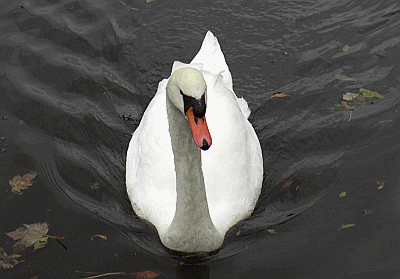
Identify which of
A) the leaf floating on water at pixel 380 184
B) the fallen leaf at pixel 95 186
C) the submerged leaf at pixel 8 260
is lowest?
the submerged leaf at pixel 8 260

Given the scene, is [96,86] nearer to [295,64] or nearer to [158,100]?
[158,100]

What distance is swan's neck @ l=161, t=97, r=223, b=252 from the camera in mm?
5785

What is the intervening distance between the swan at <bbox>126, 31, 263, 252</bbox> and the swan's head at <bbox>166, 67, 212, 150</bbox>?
308mm

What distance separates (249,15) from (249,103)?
2.34 m

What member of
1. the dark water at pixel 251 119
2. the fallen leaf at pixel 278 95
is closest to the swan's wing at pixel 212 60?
the dark water at pixel 251 119

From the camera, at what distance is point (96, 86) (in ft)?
32.4

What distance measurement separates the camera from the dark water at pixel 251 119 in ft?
22.9

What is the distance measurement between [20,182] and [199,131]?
13.3 feet

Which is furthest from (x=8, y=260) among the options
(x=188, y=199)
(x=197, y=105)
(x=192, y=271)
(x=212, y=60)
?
(x=212, y=60)

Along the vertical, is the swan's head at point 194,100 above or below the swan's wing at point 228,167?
above

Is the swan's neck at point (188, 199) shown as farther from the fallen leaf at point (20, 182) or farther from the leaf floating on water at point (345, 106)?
the leaf floating on water at point (345, 106)

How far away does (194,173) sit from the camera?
614cm

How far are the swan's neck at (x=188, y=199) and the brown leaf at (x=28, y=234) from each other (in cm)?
175

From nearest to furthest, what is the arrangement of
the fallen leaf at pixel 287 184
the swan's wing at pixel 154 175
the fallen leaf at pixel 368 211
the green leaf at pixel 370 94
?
1. the swan's wing at pixel 154 175
2. the fallen leaf at pixel 368 211
3. the fallen leaf at pixel 287 184
4. the green leaf at pixel 370 94
